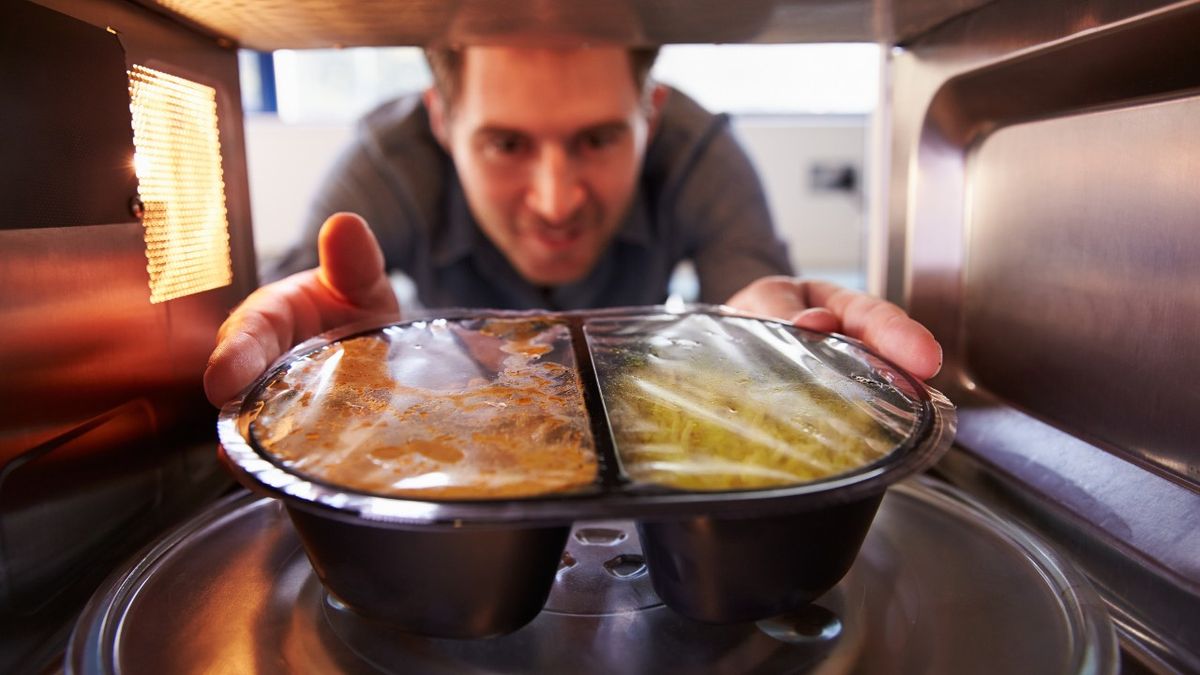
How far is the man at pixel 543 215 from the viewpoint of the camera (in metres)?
0.75

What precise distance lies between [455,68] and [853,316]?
2.87 feet

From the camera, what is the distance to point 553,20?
67 centimetres

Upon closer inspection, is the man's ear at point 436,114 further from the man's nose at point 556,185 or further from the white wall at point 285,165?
the white wall at point 285,165

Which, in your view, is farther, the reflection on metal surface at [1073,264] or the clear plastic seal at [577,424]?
the reflection on metal surface at [1073,264]

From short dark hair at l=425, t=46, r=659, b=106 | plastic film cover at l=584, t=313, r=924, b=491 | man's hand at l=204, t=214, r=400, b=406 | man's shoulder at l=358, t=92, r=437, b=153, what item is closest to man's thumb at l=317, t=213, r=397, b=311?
man's hand at l=204, t=214, r=400, b=406

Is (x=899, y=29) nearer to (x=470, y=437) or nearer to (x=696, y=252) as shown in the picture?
(x=470, y=437)

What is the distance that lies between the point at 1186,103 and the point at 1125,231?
0.10 meters

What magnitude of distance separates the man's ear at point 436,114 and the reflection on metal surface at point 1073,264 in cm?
100

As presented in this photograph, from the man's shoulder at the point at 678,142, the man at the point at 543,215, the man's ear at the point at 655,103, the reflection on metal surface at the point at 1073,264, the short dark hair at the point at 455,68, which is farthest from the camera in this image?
the man's shoulder at the point at 678,142

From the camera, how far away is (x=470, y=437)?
45 cm

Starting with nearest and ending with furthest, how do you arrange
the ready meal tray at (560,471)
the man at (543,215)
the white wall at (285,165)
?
the ready meal tray at (560,471) < the man at (543,215) < the white wall at (285,165)

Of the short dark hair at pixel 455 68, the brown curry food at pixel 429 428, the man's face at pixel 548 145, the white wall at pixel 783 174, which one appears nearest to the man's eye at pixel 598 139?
the man's face at pixel 548 145

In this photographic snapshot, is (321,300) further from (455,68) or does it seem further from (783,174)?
(783,174)

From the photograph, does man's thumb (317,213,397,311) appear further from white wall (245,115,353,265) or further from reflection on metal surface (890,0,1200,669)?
white wall (245,115,353,265)
